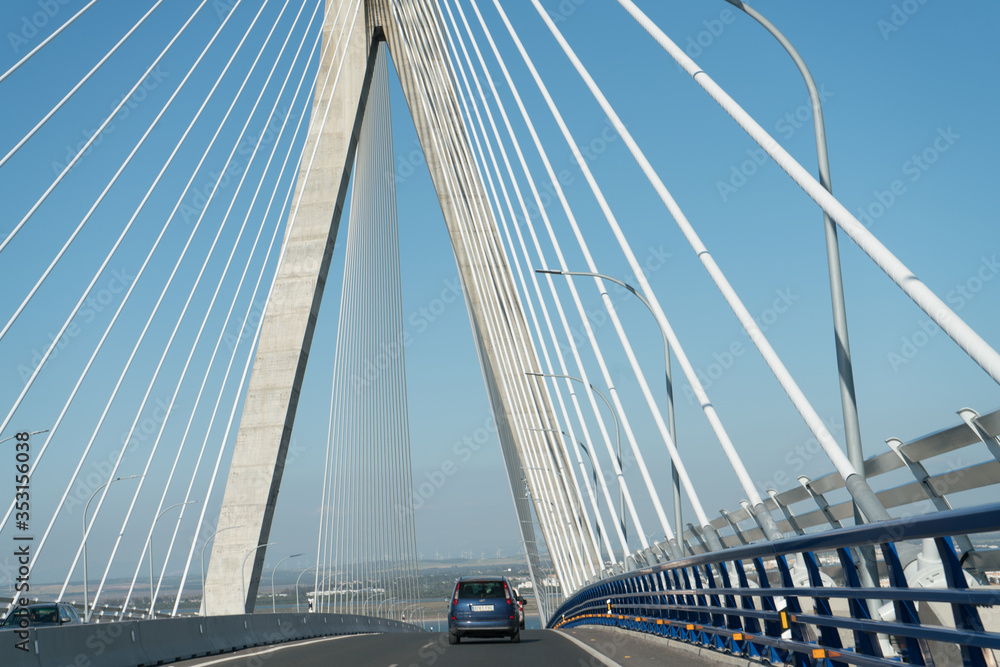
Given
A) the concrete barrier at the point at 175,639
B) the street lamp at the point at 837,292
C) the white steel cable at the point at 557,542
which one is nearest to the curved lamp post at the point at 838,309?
the street lamp at the point at 837,292

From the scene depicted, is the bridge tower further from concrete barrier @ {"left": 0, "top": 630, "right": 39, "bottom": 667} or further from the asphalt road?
concrete barrier @ {"left": 0, "top": 630, "right": 39, "bottom": 667}

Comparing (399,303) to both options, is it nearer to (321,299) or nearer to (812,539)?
(321,299)

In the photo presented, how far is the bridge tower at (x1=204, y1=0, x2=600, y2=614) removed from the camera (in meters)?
24.2

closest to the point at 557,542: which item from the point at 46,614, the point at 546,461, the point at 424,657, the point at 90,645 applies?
the point at 546,461

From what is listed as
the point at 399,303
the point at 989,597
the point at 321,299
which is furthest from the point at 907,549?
the point at 399,303

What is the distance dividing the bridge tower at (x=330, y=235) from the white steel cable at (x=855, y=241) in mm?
16621

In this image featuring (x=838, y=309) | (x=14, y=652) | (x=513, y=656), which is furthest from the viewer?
(x=513, y=656)

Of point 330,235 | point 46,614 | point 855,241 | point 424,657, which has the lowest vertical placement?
point 855,241

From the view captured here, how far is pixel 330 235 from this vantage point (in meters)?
26.0

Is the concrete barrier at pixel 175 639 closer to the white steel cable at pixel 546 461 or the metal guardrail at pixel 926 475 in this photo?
the metal guardrail at pixel 926 475

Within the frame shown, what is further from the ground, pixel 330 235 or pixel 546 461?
pixel 330 235

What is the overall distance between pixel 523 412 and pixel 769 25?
25.5 m

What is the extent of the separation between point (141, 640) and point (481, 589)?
741 centimetres

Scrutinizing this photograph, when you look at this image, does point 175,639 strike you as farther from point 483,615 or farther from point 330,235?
point 330,235
